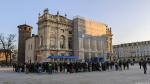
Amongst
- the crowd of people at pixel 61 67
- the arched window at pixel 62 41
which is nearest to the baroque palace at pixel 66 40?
the arched window at pixel 62 41

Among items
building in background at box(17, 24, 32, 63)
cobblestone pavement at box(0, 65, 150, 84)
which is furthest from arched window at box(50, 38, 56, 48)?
cobblestone pavement at box(0, 65, 150, 84)

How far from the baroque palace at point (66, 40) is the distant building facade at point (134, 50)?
63233 mm

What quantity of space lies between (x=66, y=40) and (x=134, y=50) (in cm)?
8529

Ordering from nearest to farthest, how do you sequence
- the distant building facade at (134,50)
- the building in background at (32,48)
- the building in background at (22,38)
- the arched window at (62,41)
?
the building in background at (32,48), the arched window at (62,41), the building in background at (22,38), the distant building facade at (134,50)

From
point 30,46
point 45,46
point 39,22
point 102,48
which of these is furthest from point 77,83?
point 102,48

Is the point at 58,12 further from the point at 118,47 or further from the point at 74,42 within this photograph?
the point at 118,47

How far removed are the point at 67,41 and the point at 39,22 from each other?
31.1ft

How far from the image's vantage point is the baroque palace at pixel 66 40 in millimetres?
59750

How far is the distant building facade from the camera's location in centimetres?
13506

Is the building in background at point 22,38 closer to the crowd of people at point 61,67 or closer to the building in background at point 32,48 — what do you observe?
the building in background at point 32,48

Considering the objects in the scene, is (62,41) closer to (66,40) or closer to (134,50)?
(66,40)

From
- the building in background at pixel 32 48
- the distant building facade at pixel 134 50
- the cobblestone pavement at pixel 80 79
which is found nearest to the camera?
the cobblestone pavement at pixel 80 79

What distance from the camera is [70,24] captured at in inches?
2633

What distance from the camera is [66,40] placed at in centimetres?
6506
